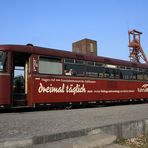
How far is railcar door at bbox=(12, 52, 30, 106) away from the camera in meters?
14.4

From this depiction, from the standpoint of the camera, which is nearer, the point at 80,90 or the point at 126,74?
the point at 80,90

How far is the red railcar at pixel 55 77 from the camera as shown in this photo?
14.0 meters

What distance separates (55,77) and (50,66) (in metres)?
0.65

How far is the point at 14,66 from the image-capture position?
47.6ft

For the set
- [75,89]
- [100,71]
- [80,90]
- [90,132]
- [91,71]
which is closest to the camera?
[90,132]

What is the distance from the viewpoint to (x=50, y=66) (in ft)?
50.9

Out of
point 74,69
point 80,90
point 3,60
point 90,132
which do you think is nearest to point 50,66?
point 74,69

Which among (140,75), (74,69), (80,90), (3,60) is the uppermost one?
(3,60)

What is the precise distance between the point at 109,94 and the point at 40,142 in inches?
520

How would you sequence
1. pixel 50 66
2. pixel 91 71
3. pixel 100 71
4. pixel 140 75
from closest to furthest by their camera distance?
pixel 50 66
pixel 91 71
pixel 100 71
pixel 140 75

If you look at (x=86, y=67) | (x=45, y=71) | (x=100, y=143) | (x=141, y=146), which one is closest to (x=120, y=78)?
(x=86, y=67)

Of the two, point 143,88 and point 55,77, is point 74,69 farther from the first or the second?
point 143,88

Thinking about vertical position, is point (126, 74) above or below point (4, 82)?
above

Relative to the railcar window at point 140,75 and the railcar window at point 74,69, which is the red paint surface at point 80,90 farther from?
the railcar window at point 140,75
